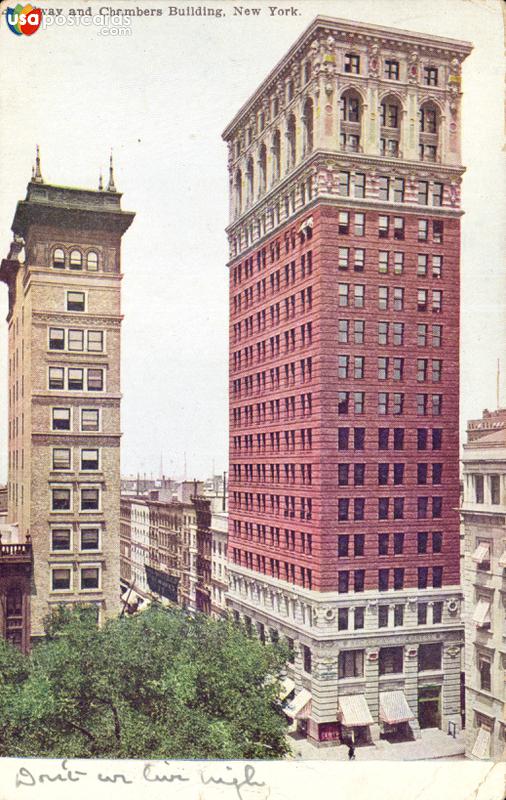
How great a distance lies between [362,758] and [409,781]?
111 cm

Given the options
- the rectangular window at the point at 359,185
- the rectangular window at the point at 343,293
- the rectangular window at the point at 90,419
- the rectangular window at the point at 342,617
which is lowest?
the rectangular window at the point at 342,617

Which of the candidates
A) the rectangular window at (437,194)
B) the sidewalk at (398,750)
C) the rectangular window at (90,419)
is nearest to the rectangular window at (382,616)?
the sidewalk at (398,750)

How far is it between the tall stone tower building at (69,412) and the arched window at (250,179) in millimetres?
3311

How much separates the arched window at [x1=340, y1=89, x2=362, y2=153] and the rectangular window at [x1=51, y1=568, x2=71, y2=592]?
35.3 ft

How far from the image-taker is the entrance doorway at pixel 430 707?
14.7 m

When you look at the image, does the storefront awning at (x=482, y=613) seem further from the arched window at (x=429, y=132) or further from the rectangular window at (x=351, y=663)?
the arched window at (x=429, y=132)

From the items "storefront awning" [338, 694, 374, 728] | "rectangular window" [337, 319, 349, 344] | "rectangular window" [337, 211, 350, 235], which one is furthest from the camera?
"rectangular window" [337, 211, 350, 235]

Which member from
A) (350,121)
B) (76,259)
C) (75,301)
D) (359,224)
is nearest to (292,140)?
(350,121)

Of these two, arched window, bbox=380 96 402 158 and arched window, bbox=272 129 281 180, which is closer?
arched window, bbox=380 96 402 158

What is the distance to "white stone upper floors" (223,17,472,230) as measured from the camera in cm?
1331

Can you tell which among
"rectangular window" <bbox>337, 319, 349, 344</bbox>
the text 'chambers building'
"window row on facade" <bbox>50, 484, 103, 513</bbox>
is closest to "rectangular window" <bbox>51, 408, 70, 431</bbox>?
"window row on facade" <bbox>50, 484, 103, 513</bbox>

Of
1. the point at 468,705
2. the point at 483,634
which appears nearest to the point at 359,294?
the point at 483,634

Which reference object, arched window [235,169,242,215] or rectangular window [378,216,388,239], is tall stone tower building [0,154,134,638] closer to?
arched window [235,169,242,215]

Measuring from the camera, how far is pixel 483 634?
50.9 feet
